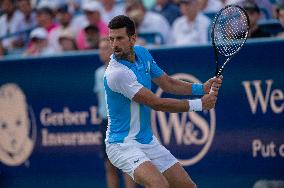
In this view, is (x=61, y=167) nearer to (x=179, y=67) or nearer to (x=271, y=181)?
(x=179, y=67)

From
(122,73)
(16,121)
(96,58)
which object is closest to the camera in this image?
(122,73)

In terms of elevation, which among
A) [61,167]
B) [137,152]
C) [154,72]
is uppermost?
[154,72]

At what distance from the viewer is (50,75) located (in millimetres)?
10648

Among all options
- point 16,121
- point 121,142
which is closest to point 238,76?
point 121,142

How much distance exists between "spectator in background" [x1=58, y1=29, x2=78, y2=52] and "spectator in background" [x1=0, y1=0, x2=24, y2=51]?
6.84 ft

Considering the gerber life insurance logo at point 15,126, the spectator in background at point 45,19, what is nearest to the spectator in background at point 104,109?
the gerber life insurance logo at point 15,126

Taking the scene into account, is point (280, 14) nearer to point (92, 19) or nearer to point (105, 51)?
point (105, 51)

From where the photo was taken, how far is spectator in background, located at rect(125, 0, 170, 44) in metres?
11.4

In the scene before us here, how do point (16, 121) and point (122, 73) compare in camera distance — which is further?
point (16, 121)

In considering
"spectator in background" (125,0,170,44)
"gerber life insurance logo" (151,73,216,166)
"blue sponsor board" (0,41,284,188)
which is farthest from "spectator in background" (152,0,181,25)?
"gerber life insurance logo" (151,73,216,166)

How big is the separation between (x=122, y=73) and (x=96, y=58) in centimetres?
351

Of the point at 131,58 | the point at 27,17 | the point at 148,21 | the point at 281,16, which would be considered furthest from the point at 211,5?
the point at 131,58

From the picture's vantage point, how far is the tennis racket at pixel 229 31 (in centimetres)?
687

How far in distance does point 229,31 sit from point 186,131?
7.84ft
